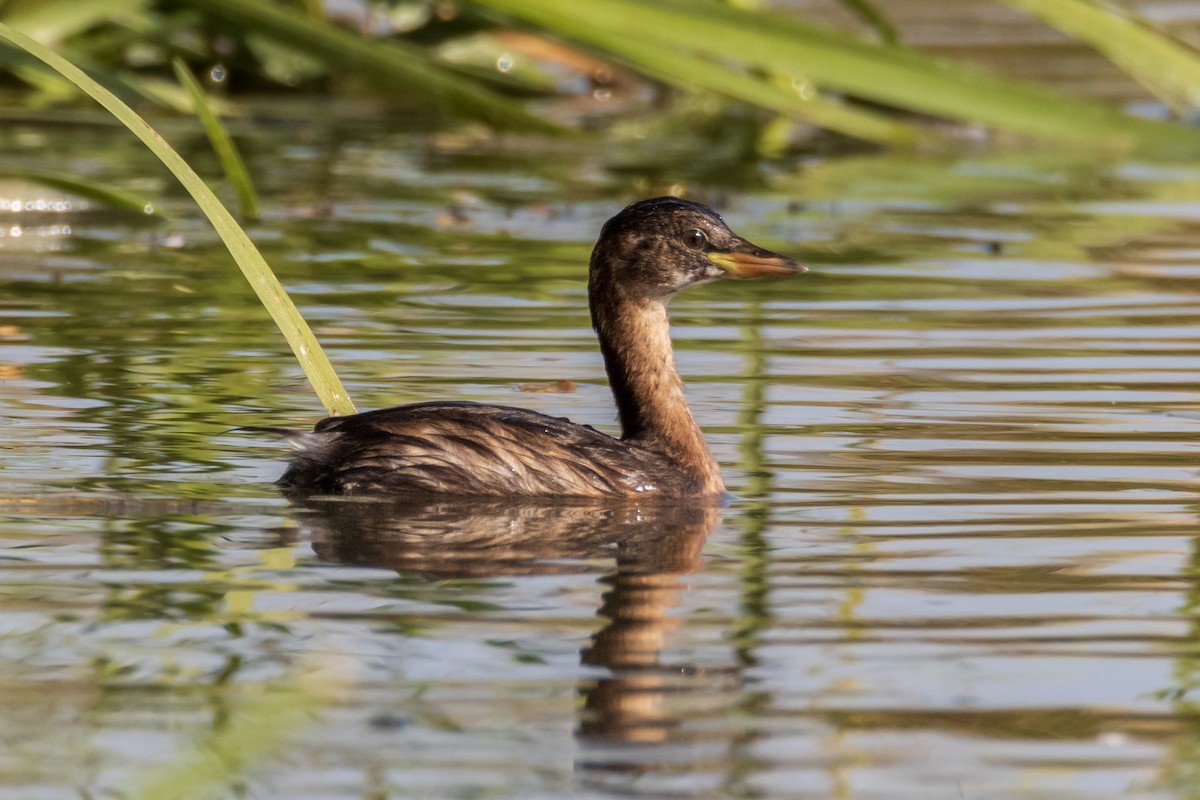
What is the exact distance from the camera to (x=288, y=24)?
1078cm

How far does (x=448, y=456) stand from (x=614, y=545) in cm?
72

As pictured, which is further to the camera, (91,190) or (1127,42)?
(1127,42)

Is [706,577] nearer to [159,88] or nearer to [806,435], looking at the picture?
[806,435]

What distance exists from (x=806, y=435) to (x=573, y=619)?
2.55 meters

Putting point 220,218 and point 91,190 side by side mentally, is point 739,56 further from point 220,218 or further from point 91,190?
point 220,218

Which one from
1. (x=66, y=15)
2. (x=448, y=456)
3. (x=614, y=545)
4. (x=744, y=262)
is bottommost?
(x=614, y=545)

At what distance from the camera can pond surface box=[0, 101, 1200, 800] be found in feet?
14.5

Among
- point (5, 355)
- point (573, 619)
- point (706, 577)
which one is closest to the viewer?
point (573, 619)

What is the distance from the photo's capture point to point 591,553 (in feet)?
20.1

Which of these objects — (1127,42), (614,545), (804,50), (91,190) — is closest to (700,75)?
(804,50)

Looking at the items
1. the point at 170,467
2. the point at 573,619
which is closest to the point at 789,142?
the point at 170,467

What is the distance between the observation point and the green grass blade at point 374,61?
34.6ft

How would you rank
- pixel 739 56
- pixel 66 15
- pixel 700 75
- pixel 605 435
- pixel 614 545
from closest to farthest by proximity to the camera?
pixel 614 545
pixel 605 435
pixel 700 75
pixel 739 56
pixel 66 15

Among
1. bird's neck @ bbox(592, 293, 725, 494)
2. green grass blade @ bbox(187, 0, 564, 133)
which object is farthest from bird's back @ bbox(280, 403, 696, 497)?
green grass blade @ bbox(187, 0, 564, 133)
